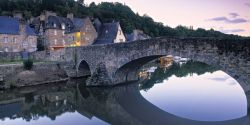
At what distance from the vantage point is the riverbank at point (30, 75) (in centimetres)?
2727

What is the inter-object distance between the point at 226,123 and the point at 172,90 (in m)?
9.77

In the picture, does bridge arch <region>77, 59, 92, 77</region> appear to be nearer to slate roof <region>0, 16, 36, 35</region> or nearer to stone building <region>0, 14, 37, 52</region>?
stone building <region>0, 14, 37, 52</region>

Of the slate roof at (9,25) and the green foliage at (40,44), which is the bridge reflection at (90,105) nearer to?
the slate roof at (9,25)

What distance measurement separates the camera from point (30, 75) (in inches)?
1141

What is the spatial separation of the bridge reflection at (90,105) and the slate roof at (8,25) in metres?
15.8

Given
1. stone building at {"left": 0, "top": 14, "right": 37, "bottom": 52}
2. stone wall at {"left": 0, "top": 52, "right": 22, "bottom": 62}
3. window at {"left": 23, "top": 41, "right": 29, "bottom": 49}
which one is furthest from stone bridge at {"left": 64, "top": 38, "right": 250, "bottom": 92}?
window at {"left": 23, "top": 41, "right": 29, "bottom": 49}

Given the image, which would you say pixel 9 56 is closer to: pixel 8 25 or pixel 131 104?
pixel 8 25

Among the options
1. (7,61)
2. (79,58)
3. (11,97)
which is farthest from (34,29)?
(11,97)

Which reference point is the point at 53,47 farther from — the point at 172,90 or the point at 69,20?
the point at 172,90

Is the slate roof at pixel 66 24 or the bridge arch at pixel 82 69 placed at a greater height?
the slate roof at pixel 66 24

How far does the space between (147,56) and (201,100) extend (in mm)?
5009

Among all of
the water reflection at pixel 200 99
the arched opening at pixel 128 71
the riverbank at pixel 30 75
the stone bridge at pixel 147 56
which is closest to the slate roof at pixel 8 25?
the stone bridge at pixel 147 56

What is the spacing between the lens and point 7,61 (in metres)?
33.7

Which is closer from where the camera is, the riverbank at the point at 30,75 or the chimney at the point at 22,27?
the riverbank at the point at 30,75
